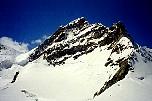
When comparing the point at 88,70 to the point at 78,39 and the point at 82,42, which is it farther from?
the point at 78,39

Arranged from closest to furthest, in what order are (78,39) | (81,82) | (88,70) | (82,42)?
→ 1. (81,82)
2. (88,70)
3. (82,42)
4. (78,39)

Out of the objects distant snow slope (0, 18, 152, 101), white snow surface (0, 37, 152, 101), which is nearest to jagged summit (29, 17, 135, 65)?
distant snow slope (0, 18, 152, 101)

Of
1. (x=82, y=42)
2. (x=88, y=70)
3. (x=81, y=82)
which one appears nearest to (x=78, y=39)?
(x=82, y=42)

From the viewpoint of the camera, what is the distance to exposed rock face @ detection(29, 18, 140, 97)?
97.3 metres

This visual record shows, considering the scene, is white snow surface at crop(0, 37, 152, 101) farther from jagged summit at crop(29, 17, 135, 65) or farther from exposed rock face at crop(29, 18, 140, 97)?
jagged summit at crop(29, 17, 135, 65)

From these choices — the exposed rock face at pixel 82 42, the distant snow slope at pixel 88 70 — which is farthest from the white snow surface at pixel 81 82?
the exposed rock face at pixel 82 42

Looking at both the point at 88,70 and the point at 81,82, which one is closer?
the point at 81,82

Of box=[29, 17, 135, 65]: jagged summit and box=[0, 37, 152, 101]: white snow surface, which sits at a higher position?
box=[29, 17, 135, 65]: jagged summit

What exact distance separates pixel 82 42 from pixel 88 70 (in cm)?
3012

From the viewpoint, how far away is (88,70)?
102125 mm

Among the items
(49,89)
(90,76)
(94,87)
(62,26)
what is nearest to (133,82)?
(94,87)

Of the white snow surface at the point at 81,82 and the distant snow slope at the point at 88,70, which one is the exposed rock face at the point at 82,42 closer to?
the distant snow slope at the point at 88,70

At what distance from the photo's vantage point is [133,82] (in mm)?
67062

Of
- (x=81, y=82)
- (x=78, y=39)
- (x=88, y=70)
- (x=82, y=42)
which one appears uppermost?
(x=78, y=39)
